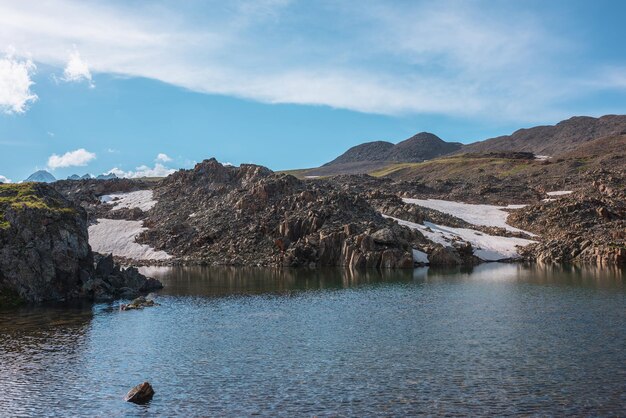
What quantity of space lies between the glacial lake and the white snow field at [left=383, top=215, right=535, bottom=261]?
4836 centimetres

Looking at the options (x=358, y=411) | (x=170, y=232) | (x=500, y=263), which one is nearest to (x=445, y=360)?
(x=358, y=411)

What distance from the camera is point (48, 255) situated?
69.6 metres

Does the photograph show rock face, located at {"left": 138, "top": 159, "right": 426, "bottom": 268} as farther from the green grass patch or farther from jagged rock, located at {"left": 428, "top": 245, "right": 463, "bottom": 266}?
the green grass patch

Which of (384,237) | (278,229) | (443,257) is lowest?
(443,257)

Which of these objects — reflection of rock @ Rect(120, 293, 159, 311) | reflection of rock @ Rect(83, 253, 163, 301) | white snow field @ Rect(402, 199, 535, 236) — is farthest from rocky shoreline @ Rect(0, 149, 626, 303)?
reflection of rock @ Rect(120, 293, 159, 311)

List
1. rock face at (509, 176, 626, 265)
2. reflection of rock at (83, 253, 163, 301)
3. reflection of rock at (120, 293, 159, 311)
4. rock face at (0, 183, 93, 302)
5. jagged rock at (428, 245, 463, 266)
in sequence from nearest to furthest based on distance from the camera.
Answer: reflection of rock at (120, 293, 159, 311) → rock face at (0, 183, 93, 302) → reflection of rock at (83, 253, 163, 301) → rock face at (509, 176, 626, 265) → jagged rock at (428, 245, 463, 266)

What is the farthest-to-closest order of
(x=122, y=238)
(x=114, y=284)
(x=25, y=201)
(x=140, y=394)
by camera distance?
(x=122, y=238)
(x=114, y=284)
(x=25, y=201)
(x=140, y=394)

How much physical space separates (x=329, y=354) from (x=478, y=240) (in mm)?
94801

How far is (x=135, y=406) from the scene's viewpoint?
100ft

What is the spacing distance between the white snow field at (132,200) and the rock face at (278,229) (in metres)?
6.43

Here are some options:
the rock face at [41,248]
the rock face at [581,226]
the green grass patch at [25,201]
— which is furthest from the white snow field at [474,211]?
the green grass patch at [25,201]

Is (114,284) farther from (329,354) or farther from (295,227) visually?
(295,227)

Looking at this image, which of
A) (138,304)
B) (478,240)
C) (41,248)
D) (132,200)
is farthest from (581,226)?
(132,200)

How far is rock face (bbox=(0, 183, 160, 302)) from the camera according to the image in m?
67.4
